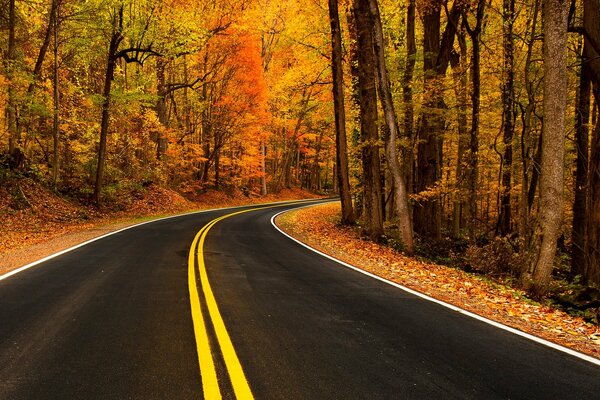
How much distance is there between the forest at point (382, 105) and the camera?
10.9 metres

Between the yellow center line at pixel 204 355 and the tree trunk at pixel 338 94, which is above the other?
the tree trunk at pixel 338 94

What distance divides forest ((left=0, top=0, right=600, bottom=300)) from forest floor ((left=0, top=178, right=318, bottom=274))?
1187mm

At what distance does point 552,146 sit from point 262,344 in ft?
24.4

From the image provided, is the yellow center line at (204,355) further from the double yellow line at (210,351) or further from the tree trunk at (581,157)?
the tree trunk at (581,157)

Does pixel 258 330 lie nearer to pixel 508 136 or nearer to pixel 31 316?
pixel 31 316

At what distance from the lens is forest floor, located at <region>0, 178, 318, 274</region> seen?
11875 millimetres

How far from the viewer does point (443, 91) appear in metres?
15.3

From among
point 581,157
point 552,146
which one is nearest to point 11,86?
point 552,146

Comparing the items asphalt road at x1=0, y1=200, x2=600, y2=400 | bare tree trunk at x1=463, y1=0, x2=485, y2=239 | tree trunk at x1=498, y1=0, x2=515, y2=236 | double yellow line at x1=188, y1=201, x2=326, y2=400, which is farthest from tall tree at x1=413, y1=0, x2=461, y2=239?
double yellow line at x1=188, y1=201, x2=326, y2=400

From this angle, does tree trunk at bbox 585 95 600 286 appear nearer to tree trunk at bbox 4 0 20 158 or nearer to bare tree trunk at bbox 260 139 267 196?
tree trunk at bbox 4 0 20 158

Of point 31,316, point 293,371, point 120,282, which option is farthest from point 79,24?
point 293,371

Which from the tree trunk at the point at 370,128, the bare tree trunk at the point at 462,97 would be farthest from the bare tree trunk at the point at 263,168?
the tree trunk at the point at 370,128

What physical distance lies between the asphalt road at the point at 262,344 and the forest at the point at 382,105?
14.8ft

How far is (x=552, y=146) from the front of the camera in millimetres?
8125
